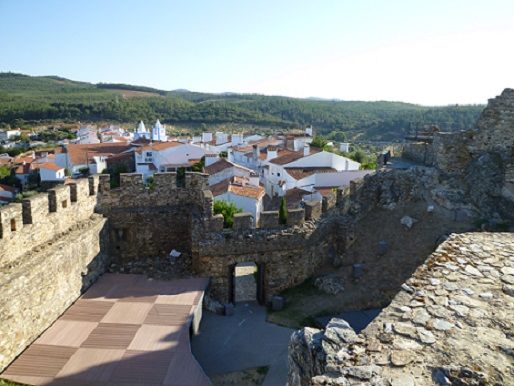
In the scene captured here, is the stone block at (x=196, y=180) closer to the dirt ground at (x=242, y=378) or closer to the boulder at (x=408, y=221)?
the dirt ground at (x=242, y=378)

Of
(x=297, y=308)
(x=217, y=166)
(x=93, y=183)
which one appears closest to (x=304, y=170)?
(x=217, y=166)

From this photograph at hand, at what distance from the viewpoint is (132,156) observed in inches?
1741

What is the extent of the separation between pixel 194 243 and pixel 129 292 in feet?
6.86

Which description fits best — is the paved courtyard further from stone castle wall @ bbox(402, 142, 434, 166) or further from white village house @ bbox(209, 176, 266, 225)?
white village house @ bbox(209, 176, 266, 225)

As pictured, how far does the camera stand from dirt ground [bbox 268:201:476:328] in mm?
11258

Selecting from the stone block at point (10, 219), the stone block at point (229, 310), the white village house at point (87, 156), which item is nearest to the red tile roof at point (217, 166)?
the white village house at point (87, 156)

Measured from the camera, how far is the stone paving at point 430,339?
343cm

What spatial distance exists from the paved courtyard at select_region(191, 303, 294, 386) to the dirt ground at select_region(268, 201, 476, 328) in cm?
55

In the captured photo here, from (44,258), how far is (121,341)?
2373 millimetres

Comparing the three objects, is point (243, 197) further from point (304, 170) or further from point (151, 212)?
point (151, 212)

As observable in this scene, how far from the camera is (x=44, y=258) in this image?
897 cm

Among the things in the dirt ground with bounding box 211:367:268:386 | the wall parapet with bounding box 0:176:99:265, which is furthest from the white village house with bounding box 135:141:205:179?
the dirt ground with bounding box 211:367:268:386

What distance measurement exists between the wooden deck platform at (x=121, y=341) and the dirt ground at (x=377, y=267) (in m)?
2.78

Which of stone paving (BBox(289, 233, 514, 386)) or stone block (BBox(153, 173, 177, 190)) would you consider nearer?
stone paving (BBox(289, 233, 514, 386))
